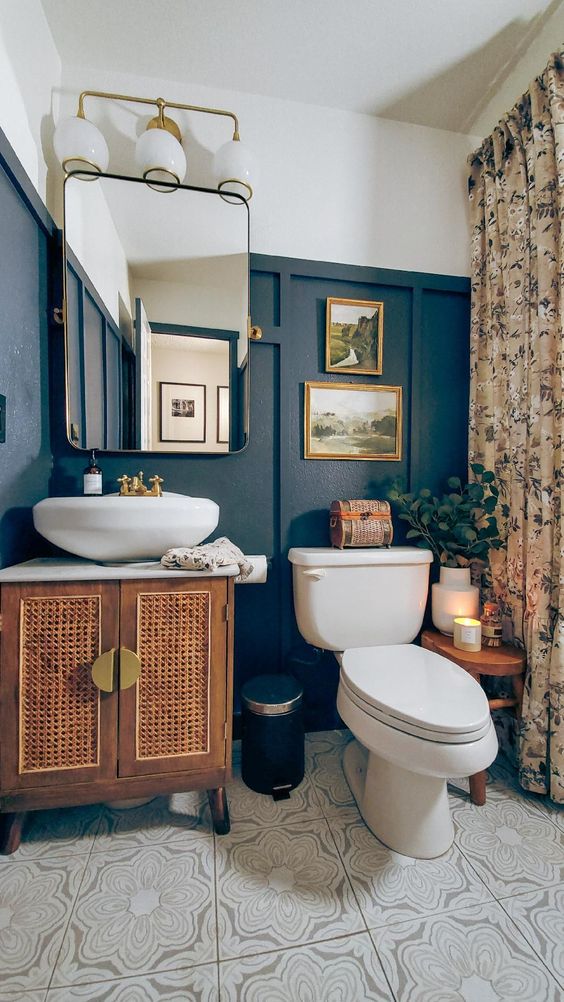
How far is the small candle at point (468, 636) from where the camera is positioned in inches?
57.1

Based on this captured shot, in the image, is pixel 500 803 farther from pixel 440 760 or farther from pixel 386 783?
pixel 440 760

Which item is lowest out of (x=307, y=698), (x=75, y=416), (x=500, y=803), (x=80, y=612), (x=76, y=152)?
(x=500, y=803)

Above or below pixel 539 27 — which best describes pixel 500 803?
below

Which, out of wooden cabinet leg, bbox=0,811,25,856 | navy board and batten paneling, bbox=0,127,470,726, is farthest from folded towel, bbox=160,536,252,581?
wooden cabinet leg, bbox=0,811,25,856

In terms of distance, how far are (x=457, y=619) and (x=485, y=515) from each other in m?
0.41

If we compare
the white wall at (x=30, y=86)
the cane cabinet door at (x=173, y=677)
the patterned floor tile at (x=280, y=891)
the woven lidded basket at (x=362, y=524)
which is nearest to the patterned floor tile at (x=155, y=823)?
the patterned floor tile at (x=280, y=891)

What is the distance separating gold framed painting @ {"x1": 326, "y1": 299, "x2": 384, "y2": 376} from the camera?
1.69 meters

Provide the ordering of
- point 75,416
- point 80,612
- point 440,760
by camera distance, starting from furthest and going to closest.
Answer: point 75,416 → point 80,612 → point 440,760

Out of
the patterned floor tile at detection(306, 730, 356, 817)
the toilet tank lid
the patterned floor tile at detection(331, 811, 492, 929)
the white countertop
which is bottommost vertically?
the patterned floor tile at detection(306, 730, 356, 817)

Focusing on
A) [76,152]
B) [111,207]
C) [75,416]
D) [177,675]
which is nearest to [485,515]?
[177,675]

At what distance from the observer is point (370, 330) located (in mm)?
1721

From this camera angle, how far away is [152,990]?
84 centimetres

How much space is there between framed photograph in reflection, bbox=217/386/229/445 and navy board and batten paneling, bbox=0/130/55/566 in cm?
57

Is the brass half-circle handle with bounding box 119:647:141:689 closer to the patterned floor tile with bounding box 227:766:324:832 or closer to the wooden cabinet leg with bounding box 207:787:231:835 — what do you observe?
the wooden cabinet leg with bounding box 207:787:231:835
